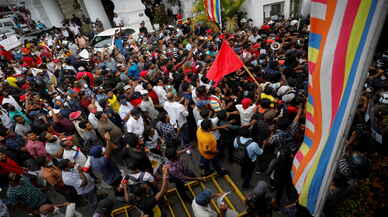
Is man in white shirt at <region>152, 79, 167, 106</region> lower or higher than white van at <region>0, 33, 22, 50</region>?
lower

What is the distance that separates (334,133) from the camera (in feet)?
6.32

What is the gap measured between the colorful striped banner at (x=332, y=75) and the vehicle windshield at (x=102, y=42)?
13.4m

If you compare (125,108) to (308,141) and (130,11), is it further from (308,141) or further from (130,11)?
(130,11)

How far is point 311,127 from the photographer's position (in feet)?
7.48

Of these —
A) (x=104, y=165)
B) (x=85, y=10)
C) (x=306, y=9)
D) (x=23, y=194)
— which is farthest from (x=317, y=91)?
(x=85, y=10)

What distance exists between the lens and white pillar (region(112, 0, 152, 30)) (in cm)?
1670

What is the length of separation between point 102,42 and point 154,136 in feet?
38.5

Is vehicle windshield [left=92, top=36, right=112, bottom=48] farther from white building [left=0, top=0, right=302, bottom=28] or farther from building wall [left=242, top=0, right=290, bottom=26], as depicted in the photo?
building wall [left=242, top=0, right=290, bottom=26]

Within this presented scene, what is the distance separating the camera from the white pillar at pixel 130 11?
16703 millimetres

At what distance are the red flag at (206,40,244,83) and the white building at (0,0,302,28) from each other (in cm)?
1012

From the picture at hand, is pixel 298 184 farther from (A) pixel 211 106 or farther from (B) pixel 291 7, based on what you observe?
(B) pixel 291 7

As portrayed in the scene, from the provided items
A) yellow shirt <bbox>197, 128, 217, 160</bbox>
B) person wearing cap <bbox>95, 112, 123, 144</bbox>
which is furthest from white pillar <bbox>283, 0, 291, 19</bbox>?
person wearing cap <bbox>95, 112, 123, 144</bbox>

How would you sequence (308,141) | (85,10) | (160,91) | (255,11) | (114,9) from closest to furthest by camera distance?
1. (308,141)
2. (160,91)
3. (255,11)
4. (114,9)
5. (85,10)

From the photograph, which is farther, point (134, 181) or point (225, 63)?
point (225, 63)
